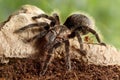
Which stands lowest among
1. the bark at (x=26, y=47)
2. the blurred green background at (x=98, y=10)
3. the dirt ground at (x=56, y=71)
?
the dirt ground at (x=56, y=71)

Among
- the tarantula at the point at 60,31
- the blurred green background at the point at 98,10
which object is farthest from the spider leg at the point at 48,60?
the blurred green background at the point at 98,10

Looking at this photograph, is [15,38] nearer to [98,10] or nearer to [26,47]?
[26,47]

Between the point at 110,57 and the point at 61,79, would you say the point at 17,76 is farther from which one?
the point at 110,57

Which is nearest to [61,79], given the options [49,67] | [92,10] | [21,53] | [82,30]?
[49,67]

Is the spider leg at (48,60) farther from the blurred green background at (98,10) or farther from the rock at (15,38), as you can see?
the blurred green background at (98,10)

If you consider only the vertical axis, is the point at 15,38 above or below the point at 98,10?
below

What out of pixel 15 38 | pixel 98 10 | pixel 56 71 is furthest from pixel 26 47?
pixel 98 10

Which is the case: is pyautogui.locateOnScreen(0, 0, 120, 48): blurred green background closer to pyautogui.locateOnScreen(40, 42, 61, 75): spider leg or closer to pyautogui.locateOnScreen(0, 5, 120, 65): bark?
pyautogui.locateOnScreen(0, 5, 120, 65): bark
